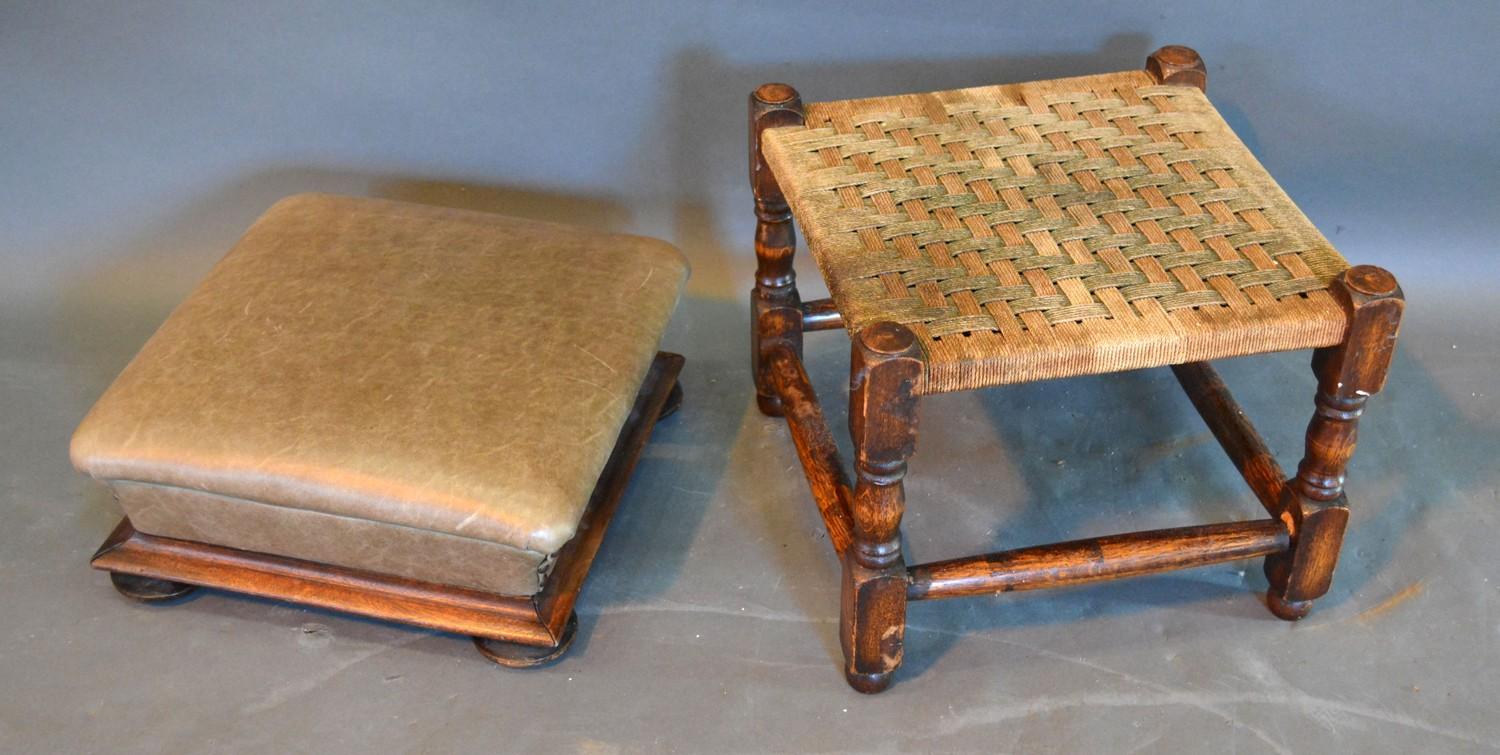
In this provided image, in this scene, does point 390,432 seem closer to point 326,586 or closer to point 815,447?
point 326,586

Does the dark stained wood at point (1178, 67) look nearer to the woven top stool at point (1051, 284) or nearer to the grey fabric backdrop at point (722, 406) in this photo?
the woven top stool at point (1051, 284)

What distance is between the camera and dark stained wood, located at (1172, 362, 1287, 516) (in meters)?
1.41

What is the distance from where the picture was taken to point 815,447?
4.78 ft

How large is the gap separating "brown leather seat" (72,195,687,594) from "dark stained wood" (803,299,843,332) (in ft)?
0.51

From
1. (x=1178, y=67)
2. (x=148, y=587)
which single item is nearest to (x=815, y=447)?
(x=1178, y=67)

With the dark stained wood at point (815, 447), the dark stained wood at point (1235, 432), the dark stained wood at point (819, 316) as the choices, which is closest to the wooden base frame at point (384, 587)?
the dark stained wood at point (815, 447)

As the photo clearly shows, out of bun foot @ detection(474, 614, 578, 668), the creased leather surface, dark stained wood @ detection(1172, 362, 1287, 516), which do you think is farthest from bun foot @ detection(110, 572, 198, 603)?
dark stained wood @ detection(1172, 362, 1287, 516)

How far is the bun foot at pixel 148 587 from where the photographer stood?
143 centimetres

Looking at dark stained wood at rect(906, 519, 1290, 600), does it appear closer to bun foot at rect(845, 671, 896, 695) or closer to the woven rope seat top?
bun foot at rect(845, 671, 896, 695)

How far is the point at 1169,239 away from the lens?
1301 millimetres

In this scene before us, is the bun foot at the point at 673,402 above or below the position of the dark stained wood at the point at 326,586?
below

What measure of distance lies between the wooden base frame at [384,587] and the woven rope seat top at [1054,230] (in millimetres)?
372

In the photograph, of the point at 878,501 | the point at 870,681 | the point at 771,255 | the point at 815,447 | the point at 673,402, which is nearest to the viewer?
the point at 878,501

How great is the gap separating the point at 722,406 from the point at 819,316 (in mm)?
154
